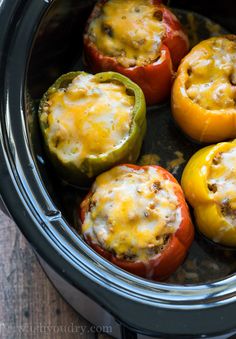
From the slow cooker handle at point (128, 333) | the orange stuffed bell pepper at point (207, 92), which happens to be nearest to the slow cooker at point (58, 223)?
the slow cooker handle at point (128, 333)

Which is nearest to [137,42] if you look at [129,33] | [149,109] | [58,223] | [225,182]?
[129,33]

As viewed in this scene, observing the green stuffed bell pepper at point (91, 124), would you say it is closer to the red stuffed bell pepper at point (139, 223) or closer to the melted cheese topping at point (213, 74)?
the red stuffed bell pepper at point (139, 223)

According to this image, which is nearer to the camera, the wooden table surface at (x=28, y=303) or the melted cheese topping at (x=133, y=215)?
the melted cheese topping at (x=133, y=215)

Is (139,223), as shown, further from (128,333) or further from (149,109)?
(149,109)

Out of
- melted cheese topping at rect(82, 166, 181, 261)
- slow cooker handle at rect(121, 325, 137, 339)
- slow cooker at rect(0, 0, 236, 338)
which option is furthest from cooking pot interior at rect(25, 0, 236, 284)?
slow cooker handle at rect(121, 325, 137, 339)

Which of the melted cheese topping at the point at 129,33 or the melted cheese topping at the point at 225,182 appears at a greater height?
the melted cheese topping at the point at 129,33

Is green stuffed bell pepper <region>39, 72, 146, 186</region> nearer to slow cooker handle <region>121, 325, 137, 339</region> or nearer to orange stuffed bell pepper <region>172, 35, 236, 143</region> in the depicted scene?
orange stuffed bell pepper <region>172, 35, 236, 143</region>
